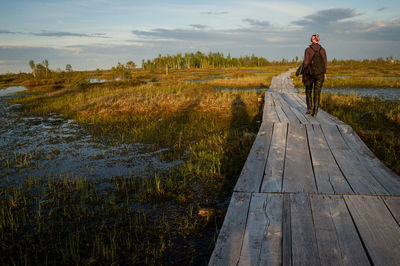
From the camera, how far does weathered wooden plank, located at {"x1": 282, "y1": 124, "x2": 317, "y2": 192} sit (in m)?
3.16

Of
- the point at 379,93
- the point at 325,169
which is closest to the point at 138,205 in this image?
the point at 325,169

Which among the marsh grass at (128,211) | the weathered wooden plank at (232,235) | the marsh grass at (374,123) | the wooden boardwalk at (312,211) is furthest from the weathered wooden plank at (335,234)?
the marsh grass at (374,123)

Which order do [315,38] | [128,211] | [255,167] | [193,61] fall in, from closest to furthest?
1. [255,167]
2. [128,211]
3. [315,38]
4. [193,61]

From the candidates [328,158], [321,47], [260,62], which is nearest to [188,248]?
[328,158]

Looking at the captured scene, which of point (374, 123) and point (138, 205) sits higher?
point (374, 123)

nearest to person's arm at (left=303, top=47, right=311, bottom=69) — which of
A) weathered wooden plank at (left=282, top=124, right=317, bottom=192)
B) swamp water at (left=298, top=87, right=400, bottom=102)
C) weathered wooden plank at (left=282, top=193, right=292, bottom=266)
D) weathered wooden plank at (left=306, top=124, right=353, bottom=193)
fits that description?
weathered wooden plank at (left=282, top=124, right=317, bottom=192)

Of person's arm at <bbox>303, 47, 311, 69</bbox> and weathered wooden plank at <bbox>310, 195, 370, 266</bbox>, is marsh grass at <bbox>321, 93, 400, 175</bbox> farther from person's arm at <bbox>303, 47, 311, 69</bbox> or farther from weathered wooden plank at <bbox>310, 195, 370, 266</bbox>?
weathered wooden plank at <bbox>310, 195, 370, 266</bbox>

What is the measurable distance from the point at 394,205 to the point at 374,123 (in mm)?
8433

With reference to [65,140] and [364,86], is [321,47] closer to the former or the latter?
[65,140]

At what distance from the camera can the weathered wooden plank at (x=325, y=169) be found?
310 centimetres

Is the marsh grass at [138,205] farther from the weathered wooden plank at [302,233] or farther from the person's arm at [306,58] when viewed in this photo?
the person's arm at [306,58]

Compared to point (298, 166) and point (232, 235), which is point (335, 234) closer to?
point (232, 235)

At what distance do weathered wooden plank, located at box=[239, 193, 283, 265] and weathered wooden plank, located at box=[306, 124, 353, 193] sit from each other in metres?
0.74

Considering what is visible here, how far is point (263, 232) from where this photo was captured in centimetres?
229
